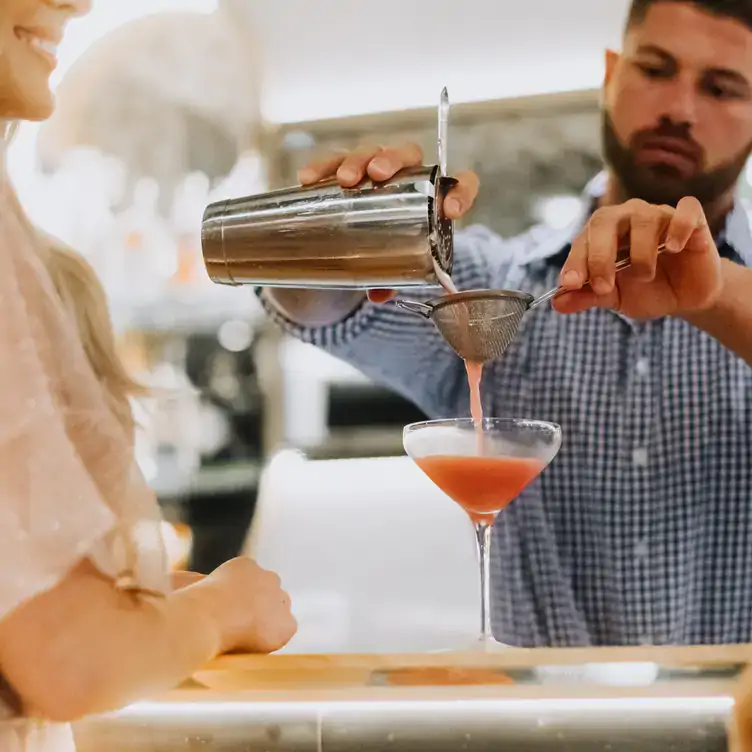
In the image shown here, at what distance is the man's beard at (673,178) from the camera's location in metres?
1.47

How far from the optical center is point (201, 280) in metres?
2.22

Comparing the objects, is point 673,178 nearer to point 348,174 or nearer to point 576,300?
point 576,300

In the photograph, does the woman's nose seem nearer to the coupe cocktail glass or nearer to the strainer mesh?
the strainer mesh

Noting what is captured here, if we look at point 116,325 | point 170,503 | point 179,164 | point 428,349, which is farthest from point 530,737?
point 179,164

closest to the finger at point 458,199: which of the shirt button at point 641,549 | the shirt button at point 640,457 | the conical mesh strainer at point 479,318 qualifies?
the conical mesh strainer at point 479,318

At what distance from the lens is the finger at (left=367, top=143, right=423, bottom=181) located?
98 centimetres

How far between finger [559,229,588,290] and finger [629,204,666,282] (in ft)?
0.21

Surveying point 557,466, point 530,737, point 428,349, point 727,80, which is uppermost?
point 727,80

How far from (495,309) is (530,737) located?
560 mm

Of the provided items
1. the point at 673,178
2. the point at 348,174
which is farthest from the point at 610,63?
the point at 348,174

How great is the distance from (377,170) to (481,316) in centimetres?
26

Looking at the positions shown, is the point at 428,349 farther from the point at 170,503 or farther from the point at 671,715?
the point at 170,503

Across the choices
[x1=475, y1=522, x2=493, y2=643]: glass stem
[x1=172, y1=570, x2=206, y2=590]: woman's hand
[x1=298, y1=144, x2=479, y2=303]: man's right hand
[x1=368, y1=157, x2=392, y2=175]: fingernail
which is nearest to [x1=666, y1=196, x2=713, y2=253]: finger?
[x1=298, y1=144, x2=479, y2=303]: man's right hand

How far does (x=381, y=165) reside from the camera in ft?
3.22
